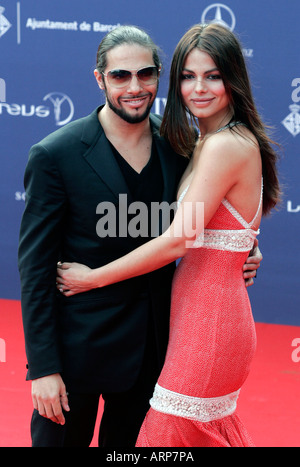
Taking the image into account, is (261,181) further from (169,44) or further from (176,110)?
(169,44)

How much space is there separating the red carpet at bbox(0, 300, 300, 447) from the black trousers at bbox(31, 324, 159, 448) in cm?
81

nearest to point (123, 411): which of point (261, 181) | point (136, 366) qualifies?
point (136, 366)

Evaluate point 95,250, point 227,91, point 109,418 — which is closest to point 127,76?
point 227,91

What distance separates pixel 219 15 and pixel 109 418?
280cm

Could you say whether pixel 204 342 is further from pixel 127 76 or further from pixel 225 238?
pixel 127 76

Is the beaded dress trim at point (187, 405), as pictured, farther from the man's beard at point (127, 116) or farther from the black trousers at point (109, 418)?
the man's beard at point (127, 116)

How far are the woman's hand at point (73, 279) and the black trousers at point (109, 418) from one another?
0.91 ft

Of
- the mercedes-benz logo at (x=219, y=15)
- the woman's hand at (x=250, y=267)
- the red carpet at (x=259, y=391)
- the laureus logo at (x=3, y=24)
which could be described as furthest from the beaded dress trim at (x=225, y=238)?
the laureus logo at (x=3, y=24)

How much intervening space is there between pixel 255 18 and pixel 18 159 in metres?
1.83

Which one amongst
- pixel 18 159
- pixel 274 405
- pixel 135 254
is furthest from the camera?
pixel 18 159

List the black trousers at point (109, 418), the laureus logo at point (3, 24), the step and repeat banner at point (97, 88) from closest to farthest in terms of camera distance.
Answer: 1. the black trousers at point (109, 418)
2. the step and repeat banner at point (97, 88)
3. the laureus logo at point (3, 24)

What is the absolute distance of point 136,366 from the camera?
6.86ft

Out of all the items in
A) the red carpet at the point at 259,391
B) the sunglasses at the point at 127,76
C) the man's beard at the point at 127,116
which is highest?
the sunglasses at the point at 127,76

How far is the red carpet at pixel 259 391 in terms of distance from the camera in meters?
3.06
